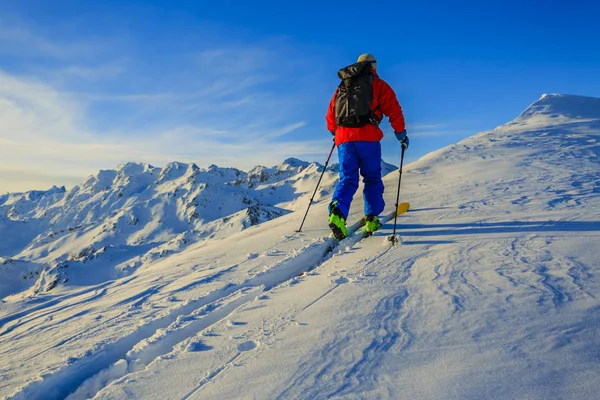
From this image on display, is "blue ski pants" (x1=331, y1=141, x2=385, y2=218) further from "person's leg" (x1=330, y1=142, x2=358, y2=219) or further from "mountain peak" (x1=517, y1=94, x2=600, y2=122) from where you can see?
"mountain peak" (x1=517, y1=94, x2=600, y2=122)

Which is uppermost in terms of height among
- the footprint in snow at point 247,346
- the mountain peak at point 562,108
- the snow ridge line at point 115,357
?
the mountain peak at point 562,108

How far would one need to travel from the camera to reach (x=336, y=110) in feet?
19.9

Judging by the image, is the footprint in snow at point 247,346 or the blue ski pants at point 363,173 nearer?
the footprint in snow at point 247,346

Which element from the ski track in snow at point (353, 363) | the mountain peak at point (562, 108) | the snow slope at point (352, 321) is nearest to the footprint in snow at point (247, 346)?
the snow slope at point (352, 321)

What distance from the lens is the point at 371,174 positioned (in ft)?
19.6

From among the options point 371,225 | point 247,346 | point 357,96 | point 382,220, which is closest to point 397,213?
point 382,220

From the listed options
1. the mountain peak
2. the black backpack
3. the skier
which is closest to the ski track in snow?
the skier

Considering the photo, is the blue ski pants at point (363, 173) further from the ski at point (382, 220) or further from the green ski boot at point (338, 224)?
the ski at point (382, 220)

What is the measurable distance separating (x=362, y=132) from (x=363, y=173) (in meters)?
0.69

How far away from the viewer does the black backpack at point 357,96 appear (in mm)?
5719

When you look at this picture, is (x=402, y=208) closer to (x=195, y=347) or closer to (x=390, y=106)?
(x=390, y=106)

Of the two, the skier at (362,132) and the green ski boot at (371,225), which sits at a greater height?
the skier at (362,132)

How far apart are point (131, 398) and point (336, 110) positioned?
4947 mm

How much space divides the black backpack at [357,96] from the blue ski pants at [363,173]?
0.36 m
